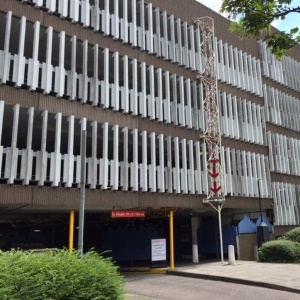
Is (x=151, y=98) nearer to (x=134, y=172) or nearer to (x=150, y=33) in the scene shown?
(x=150, y=33)

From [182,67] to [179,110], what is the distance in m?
3.21

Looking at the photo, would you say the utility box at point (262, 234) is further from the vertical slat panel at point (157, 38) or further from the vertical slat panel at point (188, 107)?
the vertical slat panel at point (157, 38)

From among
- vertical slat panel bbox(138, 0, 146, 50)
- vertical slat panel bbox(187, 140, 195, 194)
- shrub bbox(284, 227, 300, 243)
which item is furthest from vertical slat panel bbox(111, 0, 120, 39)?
shrub bbox(284, 227, 300, 243)

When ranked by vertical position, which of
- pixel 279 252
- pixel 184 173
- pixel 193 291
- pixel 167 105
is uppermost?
pixel 167 105

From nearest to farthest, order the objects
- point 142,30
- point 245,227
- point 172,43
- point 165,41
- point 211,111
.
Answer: point 142,30, point 165,41, point 172,43, point 211,111, point 245,227

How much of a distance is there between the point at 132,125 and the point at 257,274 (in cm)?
1001

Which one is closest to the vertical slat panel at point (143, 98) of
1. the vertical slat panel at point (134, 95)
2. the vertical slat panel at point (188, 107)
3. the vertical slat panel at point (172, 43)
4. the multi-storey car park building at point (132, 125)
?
the multi-storey car park building at point (132, 125)

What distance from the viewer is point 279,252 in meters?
22.9

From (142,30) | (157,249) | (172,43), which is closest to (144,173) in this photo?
(157,249)

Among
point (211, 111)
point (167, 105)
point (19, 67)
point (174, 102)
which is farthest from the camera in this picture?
point (211, 111)

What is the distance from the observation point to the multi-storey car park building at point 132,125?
18047 millimetres

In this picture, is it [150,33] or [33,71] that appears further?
[150,33]

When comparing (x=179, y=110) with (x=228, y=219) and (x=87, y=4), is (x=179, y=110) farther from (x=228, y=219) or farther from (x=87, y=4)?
(x=228, y=219)

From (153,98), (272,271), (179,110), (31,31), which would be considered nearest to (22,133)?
(31,31)
